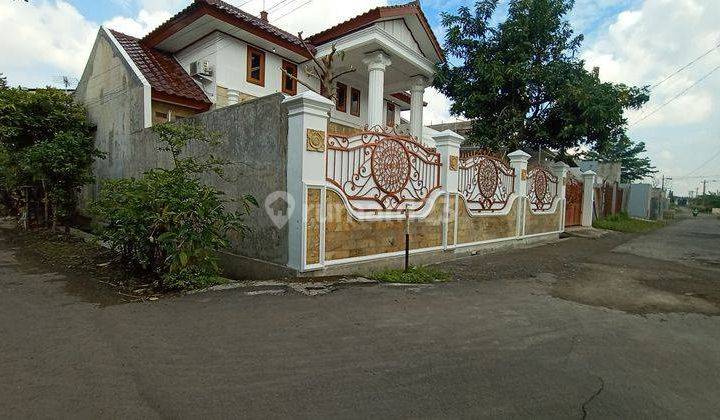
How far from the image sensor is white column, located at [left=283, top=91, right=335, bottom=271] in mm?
4750

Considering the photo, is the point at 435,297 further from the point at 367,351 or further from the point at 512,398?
the point at 512,398

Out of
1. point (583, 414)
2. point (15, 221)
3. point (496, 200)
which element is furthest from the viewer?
point (15, 221)

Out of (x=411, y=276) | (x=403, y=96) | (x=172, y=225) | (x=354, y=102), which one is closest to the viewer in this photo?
(x=172, y=225)

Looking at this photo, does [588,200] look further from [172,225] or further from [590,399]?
[172,225]

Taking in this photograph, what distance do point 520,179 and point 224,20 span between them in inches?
320

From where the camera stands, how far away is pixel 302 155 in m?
4.74

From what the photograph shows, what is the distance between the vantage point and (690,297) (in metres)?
4.76

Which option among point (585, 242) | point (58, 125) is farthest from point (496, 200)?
point (58, 125)

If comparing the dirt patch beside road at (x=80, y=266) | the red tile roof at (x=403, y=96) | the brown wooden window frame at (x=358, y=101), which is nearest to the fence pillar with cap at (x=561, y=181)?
the brown wooden window frame at (x=358, y=101)

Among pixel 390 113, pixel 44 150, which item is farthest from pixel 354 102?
pixel 44 150

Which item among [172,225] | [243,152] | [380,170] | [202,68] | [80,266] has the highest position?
[202,68]

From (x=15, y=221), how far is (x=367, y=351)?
1237 cm

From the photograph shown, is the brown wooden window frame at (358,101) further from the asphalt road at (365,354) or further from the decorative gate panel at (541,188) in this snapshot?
the asphalt road at (365,354)

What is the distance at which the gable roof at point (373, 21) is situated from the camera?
10.2 meters
